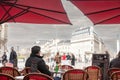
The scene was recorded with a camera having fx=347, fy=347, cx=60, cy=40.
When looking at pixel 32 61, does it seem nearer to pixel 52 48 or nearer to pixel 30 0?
pixel 30 0

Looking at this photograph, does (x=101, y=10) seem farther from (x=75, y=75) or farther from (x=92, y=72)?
(x=75, y=75)

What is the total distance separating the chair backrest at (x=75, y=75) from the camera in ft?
19.3

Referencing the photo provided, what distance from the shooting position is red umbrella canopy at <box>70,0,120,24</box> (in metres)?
6.75

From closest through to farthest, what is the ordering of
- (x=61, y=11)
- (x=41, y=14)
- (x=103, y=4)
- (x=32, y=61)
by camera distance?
(x=32, y=61) < (x=103, y=4) < (x=61, y=11) < (x=41, y=14)

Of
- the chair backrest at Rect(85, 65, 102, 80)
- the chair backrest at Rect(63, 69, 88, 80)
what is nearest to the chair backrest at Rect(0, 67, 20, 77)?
the chair backrest at Rect(63, 69, 88, 80)

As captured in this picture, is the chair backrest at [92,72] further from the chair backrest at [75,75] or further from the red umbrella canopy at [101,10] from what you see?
the chair backrest at [75,75]

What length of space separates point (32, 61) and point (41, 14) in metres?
2.47

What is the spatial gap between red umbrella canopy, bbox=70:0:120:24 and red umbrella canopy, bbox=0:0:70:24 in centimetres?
55

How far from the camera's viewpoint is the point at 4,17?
813cm

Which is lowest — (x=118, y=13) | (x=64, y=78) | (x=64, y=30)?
(x=64, y=78)

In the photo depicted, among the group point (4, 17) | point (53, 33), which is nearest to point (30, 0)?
point (4, 17)

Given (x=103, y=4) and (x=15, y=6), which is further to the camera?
(x=15, y=6)

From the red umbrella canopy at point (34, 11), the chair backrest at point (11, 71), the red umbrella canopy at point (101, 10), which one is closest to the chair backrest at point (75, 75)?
the chair backrest at point (11, 71)

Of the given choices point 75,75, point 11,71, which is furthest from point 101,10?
point 11,71
